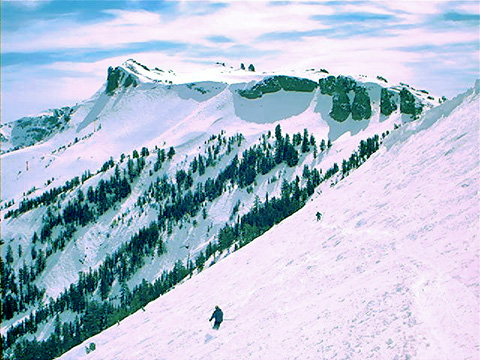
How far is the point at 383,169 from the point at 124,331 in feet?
79.6

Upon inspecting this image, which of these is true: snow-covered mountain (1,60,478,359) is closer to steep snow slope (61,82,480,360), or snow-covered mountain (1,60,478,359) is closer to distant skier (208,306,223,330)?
steep snow slope (61,82,480,360)

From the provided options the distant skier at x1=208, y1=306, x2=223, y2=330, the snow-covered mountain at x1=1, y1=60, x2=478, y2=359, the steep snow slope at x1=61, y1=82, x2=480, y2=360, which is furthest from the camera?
the snow-covered mountain at x1=1, y1=60, x2=478, y2=359

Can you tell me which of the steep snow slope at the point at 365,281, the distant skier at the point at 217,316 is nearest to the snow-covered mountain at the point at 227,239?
the steep snow slope at the point at 365,281

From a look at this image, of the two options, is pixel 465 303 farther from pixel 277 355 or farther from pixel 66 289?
pixel 66 289

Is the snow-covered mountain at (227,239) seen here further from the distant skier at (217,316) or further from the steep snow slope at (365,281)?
the distant skier at (217,316)

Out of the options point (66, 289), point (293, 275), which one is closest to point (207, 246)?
point (66, 289)

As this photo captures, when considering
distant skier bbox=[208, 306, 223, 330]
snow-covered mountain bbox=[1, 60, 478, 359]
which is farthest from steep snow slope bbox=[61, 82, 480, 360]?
distant skier bbox=[208, 306, 223, 330]

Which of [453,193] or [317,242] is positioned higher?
[453,193]

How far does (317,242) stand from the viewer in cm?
2720

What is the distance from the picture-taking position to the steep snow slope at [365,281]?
13930mm

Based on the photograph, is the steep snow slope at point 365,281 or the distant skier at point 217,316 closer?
the steep snow slope at point 365,281

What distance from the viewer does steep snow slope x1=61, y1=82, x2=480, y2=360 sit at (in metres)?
13.9

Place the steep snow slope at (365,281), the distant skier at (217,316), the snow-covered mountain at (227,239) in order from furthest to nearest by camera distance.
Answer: the snow-covered mountain at (227,239)
the distant skier at (217,316)
the steep snow slope at (365,281)

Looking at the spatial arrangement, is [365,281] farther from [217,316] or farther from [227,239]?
[227,239]
